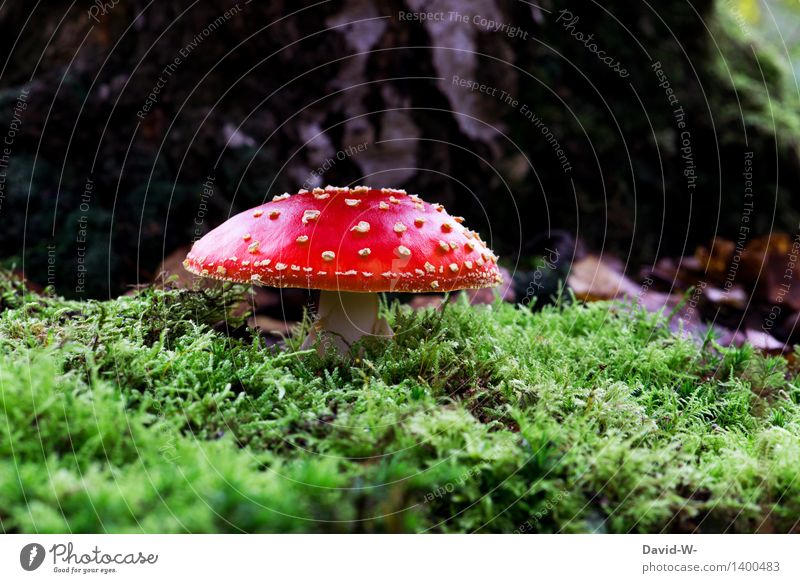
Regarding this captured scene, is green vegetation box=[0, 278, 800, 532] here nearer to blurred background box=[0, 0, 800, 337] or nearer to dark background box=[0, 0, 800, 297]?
blurred background box=[0, 0, 800, 337]

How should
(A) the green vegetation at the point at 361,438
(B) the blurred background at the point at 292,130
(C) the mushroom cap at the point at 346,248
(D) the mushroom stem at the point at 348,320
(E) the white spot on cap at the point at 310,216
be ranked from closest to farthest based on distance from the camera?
(A) the green vegetation at the point at 361,438 < (C) the mushroom cap at the point at 346,248 < (E) the white spot on cap at the point at 310,216 < (D) the mushroom stem at the point at 348,320 < (B) the blurred background at the point at 292,130

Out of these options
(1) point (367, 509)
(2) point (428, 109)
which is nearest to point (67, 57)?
(2) point (428, 109)

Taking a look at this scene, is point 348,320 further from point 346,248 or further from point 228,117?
point 228,117

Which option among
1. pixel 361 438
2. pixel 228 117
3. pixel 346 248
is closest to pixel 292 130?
pixel 228 117

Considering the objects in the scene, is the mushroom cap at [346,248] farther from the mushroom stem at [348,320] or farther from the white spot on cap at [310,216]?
the mushroom stem at [348,320]

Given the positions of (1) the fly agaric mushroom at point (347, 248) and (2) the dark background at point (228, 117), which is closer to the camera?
(1) the fly agaric mushroom at point (347, 248)
